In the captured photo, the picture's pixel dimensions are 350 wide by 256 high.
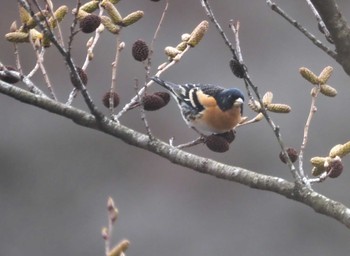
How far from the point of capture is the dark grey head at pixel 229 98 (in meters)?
2.30

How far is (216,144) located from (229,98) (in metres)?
0.76

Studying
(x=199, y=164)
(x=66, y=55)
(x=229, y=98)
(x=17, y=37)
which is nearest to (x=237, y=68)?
(x=199, y=164)

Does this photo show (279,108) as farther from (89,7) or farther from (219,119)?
(219,119)

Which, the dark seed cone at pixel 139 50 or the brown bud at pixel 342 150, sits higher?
the dark seed cone at pixel 139 50

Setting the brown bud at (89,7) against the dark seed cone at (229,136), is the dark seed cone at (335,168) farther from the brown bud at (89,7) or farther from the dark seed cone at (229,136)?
the brown bud at (89,7)

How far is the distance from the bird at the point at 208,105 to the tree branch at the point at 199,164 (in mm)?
827

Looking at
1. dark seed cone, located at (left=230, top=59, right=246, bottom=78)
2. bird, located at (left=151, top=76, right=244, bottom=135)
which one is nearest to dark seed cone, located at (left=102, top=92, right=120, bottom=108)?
dark seed cone, located at (left=230, top=59, right=246, bottom=78)

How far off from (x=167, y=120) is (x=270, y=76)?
79cm

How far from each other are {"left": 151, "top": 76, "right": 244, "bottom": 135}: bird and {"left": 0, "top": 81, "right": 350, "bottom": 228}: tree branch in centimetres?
83

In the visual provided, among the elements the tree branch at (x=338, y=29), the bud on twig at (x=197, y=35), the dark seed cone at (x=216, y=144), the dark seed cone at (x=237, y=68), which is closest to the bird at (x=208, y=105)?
the dark seed cone at (x=216, y=144)

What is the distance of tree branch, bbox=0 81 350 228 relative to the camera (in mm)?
1199

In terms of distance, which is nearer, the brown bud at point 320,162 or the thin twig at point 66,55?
the thin twig at point 66,55

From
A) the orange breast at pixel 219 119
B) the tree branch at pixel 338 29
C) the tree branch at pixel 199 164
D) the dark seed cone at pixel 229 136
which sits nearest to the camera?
the tree branch at pixel 338 29

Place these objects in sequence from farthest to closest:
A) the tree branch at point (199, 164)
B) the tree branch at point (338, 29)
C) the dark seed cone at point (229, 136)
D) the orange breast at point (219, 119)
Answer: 1. the orange breast at point (219, 119)
2. the dark seed cone at point (229, 136)
3. the tree branch at point (199, 164)
4. the tree branch at point (338, 29)
